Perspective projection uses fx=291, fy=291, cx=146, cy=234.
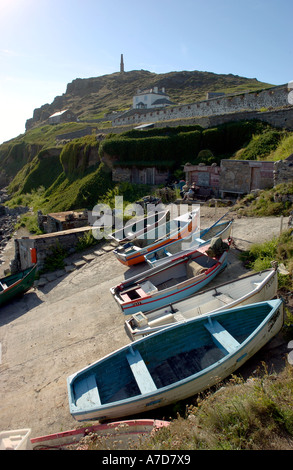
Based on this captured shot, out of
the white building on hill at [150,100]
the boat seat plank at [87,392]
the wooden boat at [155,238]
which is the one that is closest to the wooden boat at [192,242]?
the wooden boat at [155,238]

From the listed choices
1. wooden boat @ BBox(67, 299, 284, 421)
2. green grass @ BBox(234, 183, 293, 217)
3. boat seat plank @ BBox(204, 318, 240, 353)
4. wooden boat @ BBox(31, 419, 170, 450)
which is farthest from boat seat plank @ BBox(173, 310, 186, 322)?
green grass @ BBox(234, 183, 293, 217)

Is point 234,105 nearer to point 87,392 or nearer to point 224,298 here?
point 224,298

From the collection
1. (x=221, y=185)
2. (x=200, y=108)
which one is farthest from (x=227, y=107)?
(x=221, y=185)

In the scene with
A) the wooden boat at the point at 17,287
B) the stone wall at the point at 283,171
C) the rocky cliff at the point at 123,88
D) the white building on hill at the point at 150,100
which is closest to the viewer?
the wooden boat at the point at 17,287

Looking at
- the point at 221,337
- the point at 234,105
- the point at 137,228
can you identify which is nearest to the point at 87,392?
the point at 221,337

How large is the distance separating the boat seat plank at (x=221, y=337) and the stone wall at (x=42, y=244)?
8.79 metres

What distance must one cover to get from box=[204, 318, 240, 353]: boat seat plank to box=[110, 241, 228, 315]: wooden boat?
1.73m

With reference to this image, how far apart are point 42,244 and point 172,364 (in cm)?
897

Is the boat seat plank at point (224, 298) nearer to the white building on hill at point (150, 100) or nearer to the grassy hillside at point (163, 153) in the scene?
the grassy hillside at point (163, 153)

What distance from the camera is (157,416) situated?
15.8 feet

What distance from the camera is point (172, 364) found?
18.3ft

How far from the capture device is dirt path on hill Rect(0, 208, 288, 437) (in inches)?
220

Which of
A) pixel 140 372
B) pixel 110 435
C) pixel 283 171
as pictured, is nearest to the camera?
pixel 110 435

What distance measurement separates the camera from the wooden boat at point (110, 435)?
155 inches
